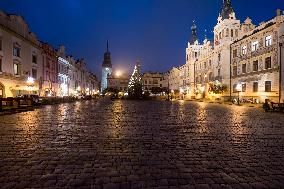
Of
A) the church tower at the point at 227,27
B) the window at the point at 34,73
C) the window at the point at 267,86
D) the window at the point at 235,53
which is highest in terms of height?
the church tower at the point at 227,27

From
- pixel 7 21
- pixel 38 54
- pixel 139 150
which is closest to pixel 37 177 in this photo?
pixel 139 150

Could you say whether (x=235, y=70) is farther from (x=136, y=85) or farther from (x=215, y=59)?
(x=136, y=85)

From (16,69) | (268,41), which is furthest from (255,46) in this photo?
(16,69)

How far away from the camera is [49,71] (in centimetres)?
5628

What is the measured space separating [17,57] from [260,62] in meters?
35.7

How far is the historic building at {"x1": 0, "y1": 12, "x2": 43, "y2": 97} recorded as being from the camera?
1441 inches

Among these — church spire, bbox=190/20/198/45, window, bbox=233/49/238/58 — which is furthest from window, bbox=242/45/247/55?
church spire, bbox=190/20/198/45

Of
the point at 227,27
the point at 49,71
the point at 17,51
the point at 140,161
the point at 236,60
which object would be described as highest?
the point at 227,27

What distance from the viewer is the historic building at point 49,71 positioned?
53.1m

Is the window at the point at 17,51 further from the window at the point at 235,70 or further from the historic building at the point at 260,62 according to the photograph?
the window at the point at 235,70

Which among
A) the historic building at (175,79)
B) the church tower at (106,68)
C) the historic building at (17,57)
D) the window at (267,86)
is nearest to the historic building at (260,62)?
the window at (267,86)

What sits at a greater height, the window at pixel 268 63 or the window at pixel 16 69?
the window at pixel 268 63

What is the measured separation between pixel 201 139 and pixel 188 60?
73.9 metres

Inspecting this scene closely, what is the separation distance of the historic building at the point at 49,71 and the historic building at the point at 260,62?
115ft
